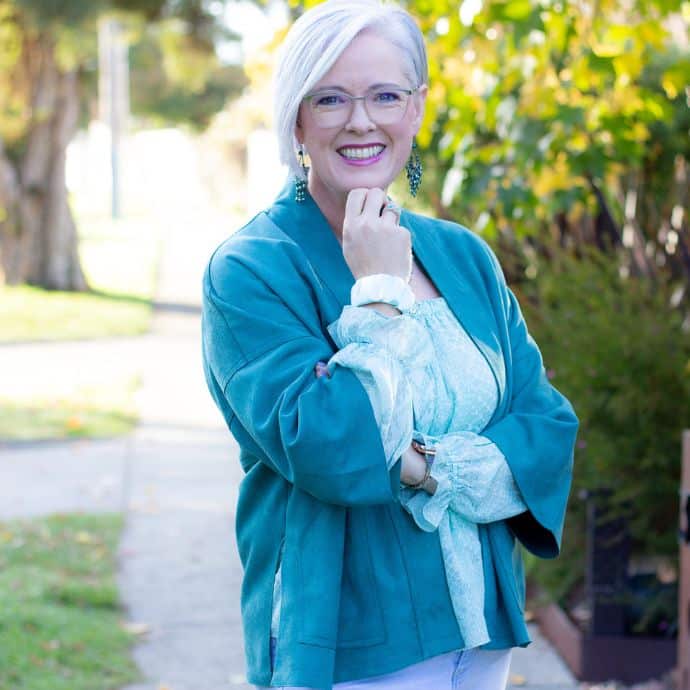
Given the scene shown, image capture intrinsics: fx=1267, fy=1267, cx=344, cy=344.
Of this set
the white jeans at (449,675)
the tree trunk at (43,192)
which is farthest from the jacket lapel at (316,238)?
the tree trunk at (43,192)

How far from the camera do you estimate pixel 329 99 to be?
7.00 ft

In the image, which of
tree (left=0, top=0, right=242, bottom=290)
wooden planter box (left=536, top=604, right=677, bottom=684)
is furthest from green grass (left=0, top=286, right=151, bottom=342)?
wooden planter box (left=536, top=604, right=677, bottom=684)

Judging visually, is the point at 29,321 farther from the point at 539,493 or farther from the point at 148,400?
the point at 539,493

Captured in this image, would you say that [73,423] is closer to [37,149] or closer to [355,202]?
[355,202]

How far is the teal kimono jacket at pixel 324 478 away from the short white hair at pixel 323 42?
191 mm

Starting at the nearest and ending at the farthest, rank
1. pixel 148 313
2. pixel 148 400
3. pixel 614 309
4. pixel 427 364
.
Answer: pixel 427 364, pixel 614 309, pixel 148 400, pixel 148 313

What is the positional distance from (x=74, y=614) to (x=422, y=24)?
276 centimetres

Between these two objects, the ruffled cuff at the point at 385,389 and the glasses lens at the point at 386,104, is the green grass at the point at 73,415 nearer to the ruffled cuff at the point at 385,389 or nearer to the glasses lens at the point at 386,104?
the glasses lens at the point at 386,104

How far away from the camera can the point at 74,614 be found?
5082 millimetres

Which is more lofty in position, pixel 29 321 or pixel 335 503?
pixel 335 503

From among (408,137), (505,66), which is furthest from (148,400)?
(408,137)

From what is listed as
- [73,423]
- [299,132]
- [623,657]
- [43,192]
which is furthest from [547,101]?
[43,192]

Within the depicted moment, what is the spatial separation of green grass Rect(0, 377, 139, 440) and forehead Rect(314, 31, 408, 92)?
269 inches

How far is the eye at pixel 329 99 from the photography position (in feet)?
6.97
